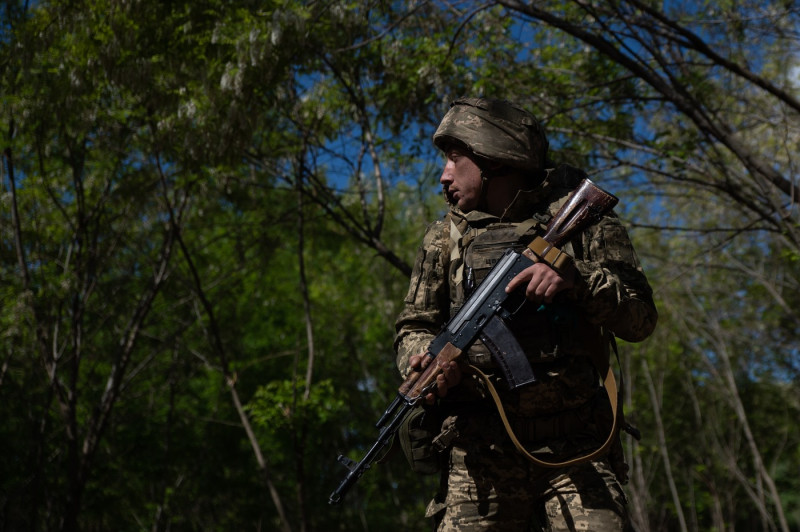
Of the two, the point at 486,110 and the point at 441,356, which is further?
the point at 486,110

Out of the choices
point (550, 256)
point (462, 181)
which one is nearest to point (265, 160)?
point (462, 181)

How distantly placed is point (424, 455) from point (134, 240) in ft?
31.5

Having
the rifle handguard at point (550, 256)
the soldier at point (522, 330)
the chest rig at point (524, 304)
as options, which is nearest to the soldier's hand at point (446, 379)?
the soldier at point (522, 330)

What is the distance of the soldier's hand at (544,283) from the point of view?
252 centimetres

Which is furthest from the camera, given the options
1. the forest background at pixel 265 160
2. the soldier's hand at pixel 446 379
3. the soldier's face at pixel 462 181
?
the forest background at pixel 265 160

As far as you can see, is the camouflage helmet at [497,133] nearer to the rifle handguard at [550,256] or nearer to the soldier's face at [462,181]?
the soldier's face at [462,181]

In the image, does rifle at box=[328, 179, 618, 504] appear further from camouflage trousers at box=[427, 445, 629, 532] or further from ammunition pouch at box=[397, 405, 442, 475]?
camouflage trousers at box=[427, 445, 629, 532]

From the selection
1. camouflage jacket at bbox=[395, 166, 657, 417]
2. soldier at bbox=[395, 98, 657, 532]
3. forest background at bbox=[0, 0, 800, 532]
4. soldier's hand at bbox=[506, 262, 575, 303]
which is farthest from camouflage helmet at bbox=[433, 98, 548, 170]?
forest background at bbox=[0, 0, 800, 532]

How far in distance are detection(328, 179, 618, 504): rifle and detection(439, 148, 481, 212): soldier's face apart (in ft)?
1.00

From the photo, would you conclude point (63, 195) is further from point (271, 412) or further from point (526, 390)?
point (526, 390)

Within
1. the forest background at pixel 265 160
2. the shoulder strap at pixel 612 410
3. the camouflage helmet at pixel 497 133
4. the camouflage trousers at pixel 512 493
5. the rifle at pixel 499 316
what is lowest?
the camouflage trousers at pixel 512 493

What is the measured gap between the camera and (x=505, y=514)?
8.88 ft

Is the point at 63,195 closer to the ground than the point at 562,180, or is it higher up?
higher up

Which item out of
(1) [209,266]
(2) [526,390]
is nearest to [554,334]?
(2) [526,390]
